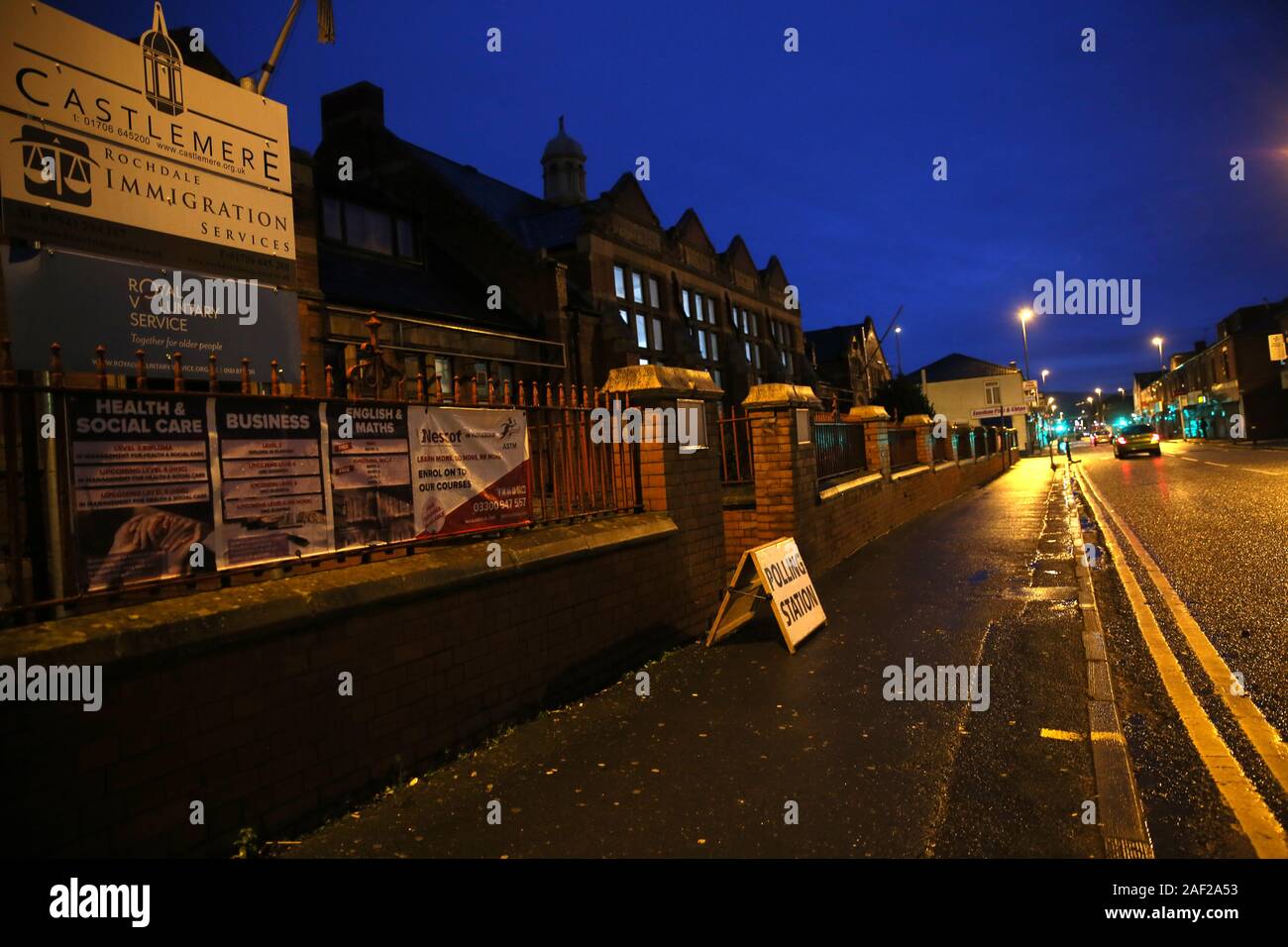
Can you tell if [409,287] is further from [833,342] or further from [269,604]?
[833,342]

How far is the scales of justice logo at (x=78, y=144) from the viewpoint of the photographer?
457 centimetres

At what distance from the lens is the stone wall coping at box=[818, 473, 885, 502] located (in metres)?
10.6

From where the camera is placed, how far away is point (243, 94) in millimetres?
5816

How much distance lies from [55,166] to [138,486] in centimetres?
266

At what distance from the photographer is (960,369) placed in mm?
72688

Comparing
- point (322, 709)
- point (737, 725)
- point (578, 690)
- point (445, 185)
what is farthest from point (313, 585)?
point (445, 185)

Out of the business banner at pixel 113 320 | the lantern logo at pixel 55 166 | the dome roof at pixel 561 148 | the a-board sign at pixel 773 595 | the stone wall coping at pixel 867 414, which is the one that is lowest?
the a-board sign at pixel 773 595

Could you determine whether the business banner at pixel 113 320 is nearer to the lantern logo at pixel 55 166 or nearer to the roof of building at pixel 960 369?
the lantern logo at pixel 55 166

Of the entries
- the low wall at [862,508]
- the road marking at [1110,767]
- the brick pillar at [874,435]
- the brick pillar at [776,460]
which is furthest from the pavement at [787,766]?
the brick pillar at [874,435]

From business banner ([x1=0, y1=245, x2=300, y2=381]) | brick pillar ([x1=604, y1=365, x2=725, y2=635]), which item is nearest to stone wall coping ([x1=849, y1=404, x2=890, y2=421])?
brick pillar ([x1=604, y1=365, x2=725, y2=635])

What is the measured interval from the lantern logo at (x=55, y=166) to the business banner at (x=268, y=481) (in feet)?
7.53
